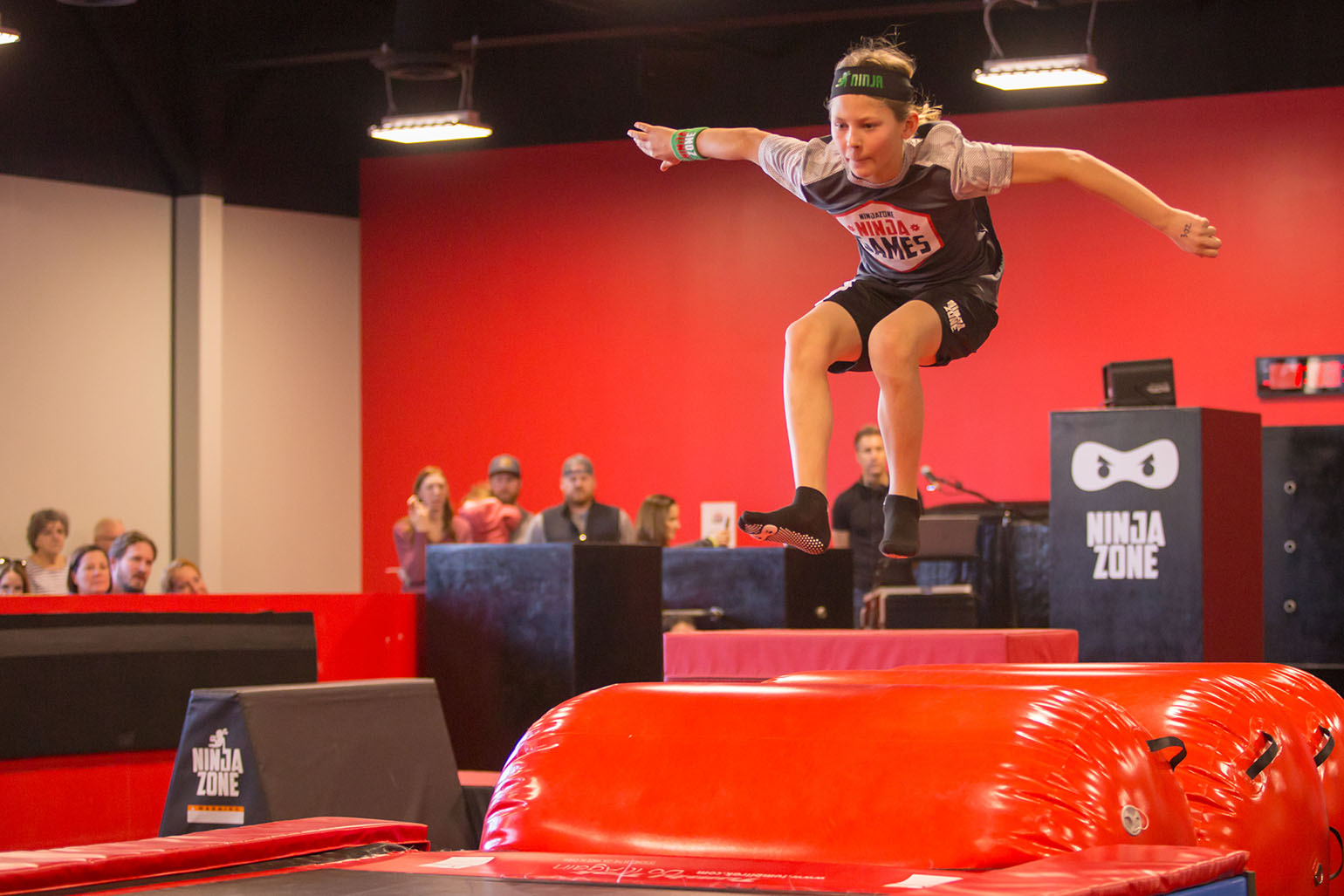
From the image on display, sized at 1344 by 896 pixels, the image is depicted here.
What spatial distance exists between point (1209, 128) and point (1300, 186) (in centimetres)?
62

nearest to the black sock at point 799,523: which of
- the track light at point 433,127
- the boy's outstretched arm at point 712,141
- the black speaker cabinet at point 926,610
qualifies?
the boy's outstretched arm at point 712,141

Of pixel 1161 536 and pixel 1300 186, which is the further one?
pixel 1300 186

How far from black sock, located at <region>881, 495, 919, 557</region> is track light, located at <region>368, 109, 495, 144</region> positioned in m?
6.41

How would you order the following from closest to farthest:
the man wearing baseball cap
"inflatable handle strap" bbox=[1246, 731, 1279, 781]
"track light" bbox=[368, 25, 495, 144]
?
1. "inflatable handle strap" bbox=[1246, 731, 1279, 781]
2. the man wearing baseball cap
3. "track light" bbox=[368, 25, 495, 144]

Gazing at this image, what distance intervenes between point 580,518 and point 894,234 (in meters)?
4.38

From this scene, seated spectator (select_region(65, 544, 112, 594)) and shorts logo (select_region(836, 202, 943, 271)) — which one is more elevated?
shorts logo (select_region(836, 202, 943, 271))

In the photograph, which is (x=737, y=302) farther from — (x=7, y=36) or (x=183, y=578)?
(x=7, y=36)

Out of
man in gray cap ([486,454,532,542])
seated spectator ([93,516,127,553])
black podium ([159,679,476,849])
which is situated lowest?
black podium ([159,679,476,849])

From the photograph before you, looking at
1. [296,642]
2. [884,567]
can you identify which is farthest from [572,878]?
[884,567]

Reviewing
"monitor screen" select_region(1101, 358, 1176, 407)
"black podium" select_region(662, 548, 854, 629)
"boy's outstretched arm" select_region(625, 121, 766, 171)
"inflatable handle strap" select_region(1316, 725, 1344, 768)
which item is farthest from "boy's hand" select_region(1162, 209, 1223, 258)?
"black podium" select_region(662, 548, 854, 629)

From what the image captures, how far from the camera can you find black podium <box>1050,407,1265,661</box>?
5.65 meters

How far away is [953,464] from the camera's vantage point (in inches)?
383

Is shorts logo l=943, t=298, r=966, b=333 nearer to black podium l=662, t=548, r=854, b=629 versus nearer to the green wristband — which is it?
the green wristband

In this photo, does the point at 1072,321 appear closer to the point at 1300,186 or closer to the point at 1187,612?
the point at 1300,186
